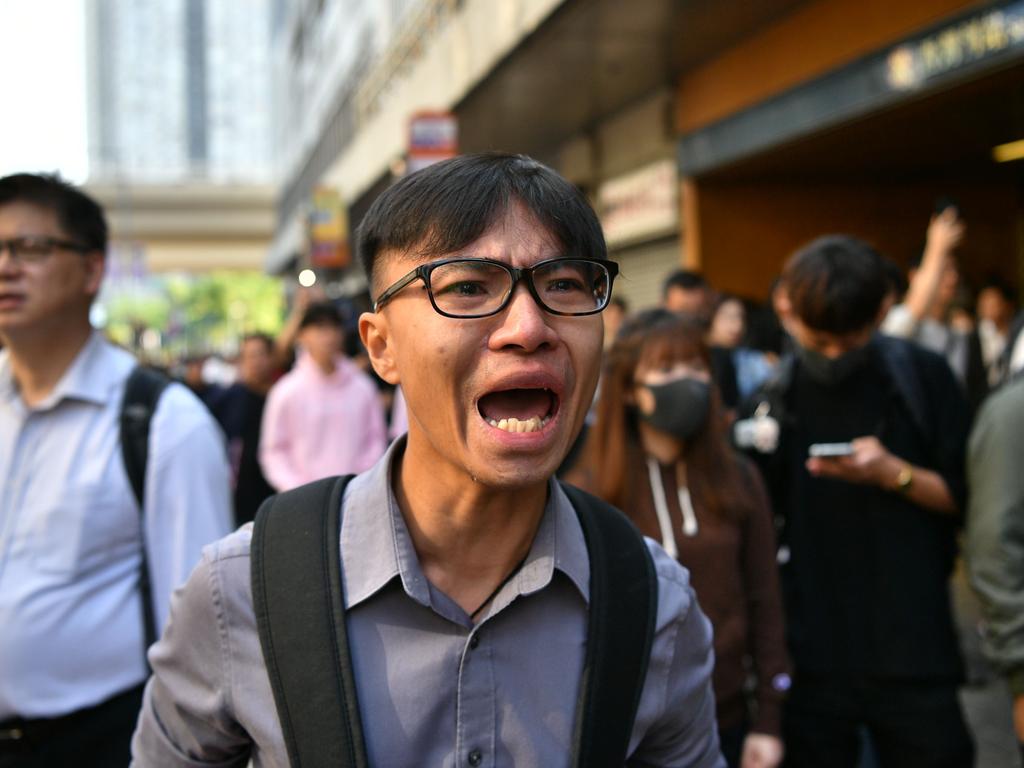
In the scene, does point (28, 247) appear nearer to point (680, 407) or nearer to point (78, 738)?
point (78, 738)

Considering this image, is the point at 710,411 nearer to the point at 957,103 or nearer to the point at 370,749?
the point at 370,749

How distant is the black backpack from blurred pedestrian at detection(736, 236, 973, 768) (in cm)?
173

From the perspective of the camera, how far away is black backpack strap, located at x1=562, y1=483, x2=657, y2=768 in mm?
1747

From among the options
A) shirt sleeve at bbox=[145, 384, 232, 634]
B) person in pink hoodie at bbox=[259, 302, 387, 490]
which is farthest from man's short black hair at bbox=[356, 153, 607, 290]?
person in pink hoodie at bbox=[259, 302, 387, 490]

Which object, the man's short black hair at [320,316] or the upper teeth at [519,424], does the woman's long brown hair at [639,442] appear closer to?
the upper teeth at [519,424]

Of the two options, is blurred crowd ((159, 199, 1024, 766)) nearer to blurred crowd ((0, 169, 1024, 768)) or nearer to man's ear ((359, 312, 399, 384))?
blurred crowd ((0, 169, 1024, 768))

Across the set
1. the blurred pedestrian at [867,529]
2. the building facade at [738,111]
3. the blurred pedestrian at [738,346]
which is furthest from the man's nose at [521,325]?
the building facade at [738,111]

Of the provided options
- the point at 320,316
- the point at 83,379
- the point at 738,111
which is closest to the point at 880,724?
the point at 83,379

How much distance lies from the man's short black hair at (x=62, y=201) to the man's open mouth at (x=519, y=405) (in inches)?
78.9

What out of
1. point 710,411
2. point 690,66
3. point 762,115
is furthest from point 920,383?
point 690,66

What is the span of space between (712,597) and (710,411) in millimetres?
593

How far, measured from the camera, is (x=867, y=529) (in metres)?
3.64

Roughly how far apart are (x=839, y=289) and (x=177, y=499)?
217 cm

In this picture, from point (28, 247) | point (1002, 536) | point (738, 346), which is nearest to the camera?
point (28, 247)
